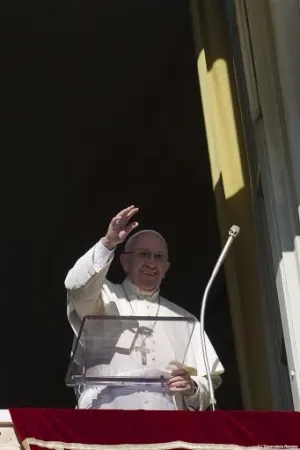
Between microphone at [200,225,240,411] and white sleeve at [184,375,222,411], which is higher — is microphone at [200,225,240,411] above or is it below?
above

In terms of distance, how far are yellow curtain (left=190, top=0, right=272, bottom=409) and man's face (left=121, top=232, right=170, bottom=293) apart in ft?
1.99

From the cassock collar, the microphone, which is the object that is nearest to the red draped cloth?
the microphone

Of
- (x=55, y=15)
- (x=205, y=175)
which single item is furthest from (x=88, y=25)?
(x=205, y=175)

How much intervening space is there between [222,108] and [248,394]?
125 centimetres

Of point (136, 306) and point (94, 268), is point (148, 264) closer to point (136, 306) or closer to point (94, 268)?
point (136, 306)

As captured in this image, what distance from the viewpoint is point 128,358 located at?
13.2 feet

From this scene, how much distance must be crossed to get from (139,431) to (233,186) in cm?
179

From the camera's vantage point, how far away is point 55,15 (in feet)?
23.0

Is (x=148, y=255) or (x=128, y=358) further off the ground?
(x=148, y=255)

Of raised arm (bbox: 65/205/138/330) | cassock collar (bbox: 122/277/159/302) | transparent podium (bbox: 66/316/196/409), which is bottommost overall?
transparent podium (bbox: 66/316/196/409)

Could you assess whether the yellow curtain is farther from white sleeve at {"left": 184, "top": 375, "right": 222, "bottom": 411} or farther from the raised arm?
the raised arm

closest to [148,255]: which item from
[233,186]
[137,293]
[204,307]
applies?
[137,293]

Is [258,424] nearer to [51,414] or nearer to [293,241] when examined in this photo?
[51,414]

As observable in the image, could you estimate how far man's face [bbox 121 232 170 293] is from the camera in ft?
14.3
